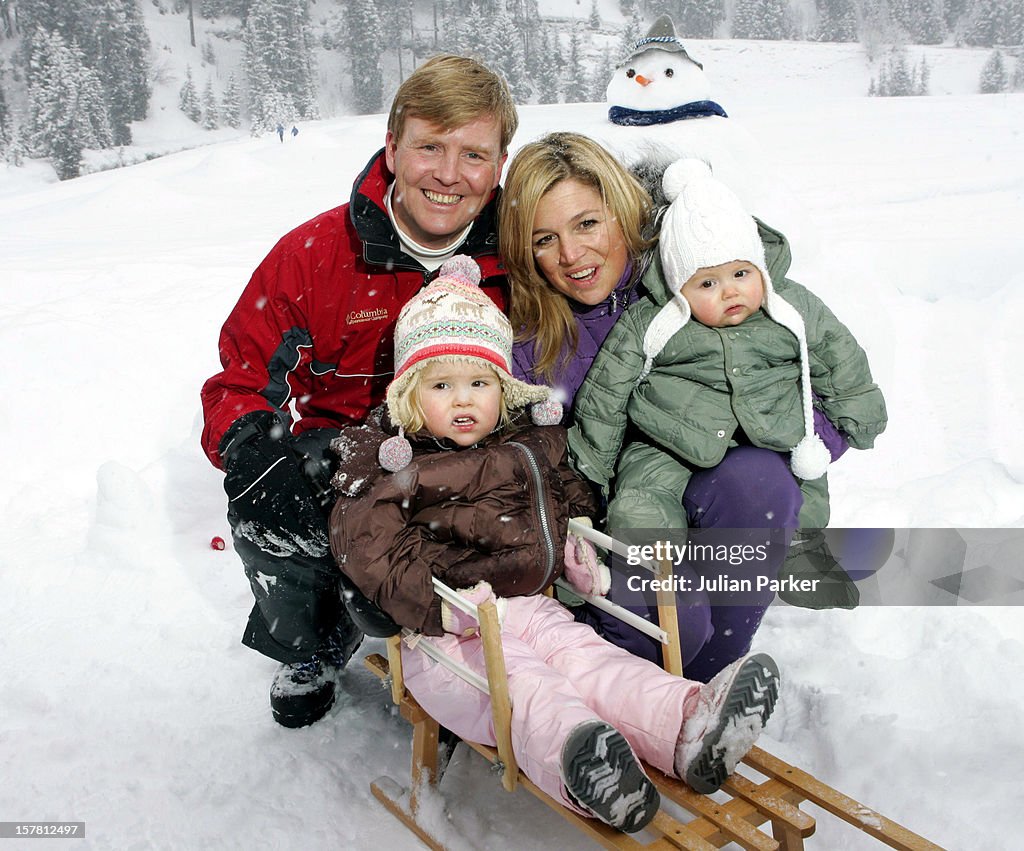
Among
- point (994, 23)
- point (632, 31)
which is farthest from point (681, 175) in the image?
point (994, 23)

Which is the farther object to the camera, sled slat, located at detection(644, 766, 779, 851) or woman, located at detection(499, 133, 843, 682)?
woman, located at detection(499, 133, 843, 682)

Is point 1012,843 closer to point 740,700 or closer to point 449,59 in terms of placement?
point 740,700

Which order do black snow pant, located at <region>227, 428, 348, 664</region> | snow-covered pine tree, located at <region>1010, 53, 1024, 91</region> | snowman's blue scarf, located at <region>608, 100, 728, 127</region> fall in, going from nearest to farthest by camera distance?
black snow pant, located at <region>227, 428, 348, 664</region>
snowman's blue scarf, located at <region>608, 100, 728, 127</region>
snow-covered pine tree, located at <region>1010, 53, 1024, 91</region>

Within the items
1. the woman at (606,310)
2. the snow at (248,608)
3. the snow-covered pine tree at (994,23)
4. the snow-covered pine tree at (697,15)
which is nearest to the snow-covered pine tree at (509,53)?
the snow-covered pine tree at (697,15)

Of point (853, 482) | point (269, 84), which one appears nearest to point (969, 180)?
point (853, 482)

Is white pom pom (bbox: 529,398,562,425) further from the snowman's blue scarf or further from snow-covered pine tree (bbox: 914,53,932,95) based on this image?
snow-covered pine tree (bbox: 914,53,932,95)

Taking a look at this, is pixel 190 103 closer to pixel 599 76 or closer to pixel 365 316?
pixel 599 76

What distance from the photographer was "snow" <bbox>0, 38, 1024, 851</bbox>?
7.24 ft

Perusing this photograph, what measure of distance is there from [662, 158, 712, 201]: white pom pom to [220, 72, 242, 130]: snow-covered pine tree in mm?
48345

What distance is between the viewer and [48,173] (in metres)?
31.5

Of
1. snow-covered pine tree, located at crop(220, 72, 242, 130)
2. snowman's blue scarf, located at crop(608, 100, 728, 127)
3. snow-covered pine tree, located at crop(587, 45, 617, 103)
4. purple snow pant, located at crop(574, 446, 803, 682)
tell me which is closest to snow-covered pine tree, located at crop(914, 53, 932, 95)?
snow-covered pine tree, located at crop(587, 45, 617, 103)

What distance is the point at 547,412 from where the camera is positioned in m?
2.33

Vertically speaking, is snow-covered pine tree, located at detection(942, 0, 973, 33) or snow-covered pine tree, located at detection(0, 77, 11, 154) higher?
snow-covered pine tree, located at detection(942, 0, 973, 33)

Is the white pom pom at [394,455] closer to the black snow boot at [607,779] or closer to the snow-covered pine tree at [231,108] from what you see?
the black snow boot at [607,779]
